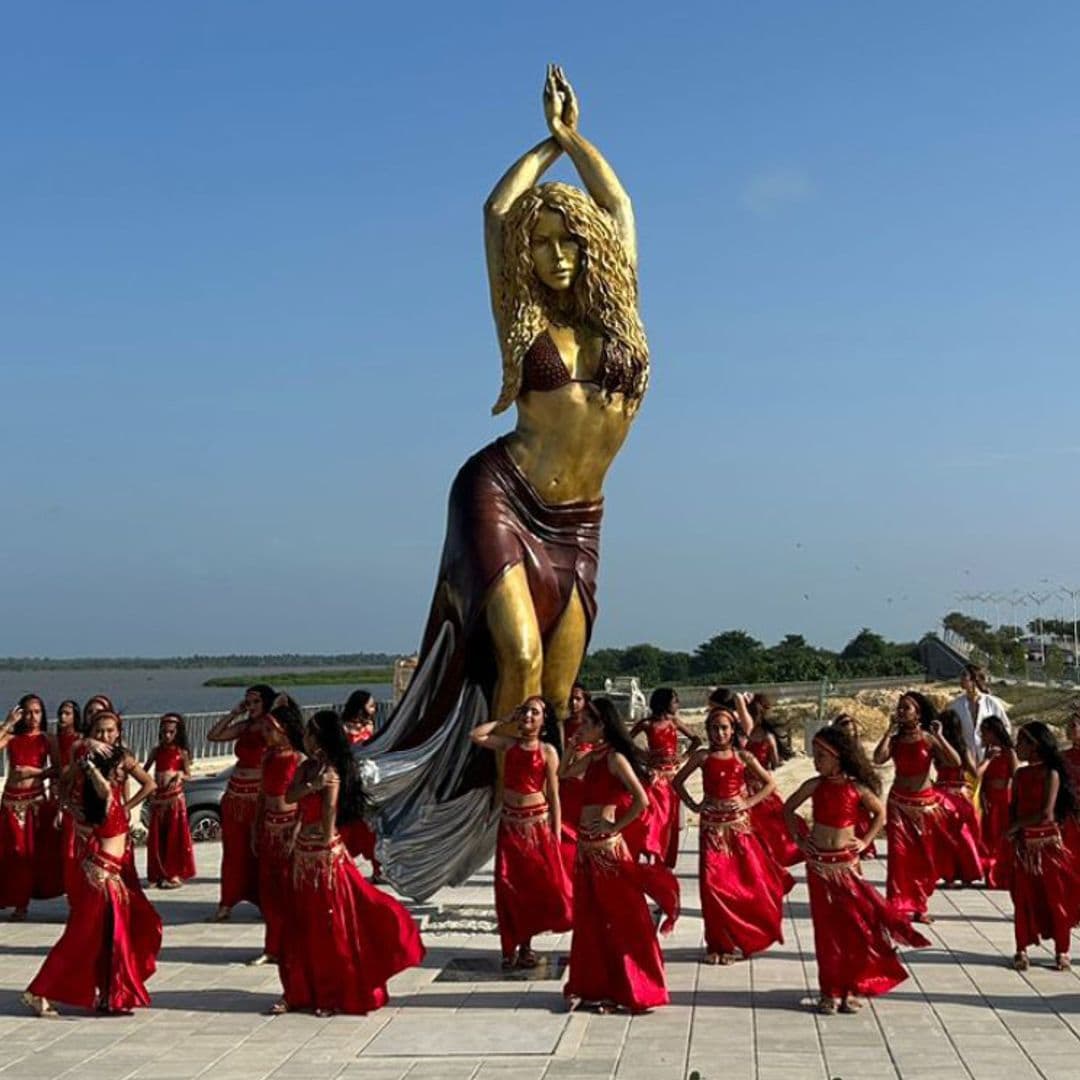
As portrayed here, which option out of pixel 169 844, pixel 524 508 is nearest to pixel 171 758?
pixel 169 844

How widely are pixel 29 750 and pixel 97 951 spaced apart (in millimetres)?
3796

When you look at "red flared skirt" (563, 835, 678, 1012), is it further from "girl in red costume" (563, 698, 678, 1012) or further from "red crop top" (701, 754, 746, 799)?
"red crop top" (701, 754, 746, 799)

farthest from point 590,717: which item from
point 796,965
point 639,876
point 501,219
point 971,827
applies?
point 971,827

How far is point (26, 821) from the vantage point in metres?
11.3

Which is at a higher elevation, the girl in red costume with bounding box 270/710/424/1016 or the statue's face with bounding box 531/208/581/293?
the statue's face with bounding box 531/208/581/293

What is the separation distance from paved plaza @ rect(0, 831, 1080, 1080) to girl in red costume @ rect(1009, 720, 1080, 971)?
0.24 m

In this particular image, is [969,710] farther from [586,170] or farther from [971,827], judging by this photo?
[586,170]

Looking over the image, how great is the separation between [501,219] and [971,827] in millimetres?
6026

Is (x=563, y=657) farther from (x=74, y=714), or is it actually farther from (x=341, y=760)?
(x=74, y=714)

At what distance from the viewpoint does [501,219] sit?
10.3 m

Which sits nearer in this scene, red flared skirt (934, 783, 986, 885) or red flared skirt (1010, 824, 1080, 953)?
red flared skirt (1010, 824, 1080, 953)

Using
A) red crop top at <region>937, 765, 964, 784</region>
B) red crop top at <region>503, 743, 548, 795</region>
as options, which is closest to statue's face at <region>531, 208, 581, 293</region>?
red crop top at <region>503, 743, 548, 795</region>

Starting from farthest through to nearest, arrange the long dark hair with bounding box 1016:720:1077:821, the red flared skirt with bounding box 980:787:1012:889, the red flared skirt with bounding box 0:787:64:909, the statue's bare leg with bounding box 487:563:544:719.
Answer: the red flared skirt with bounding box 980:787:1012:889 → the red flared skirt with bounding box 0:787:64:909 → the statue's bare leg with bounding box 487:563:544:719 → the long dark hair with bounding box 1016:720:1077:821

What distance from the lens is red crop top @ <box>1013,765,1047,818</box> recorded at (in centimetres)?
866
